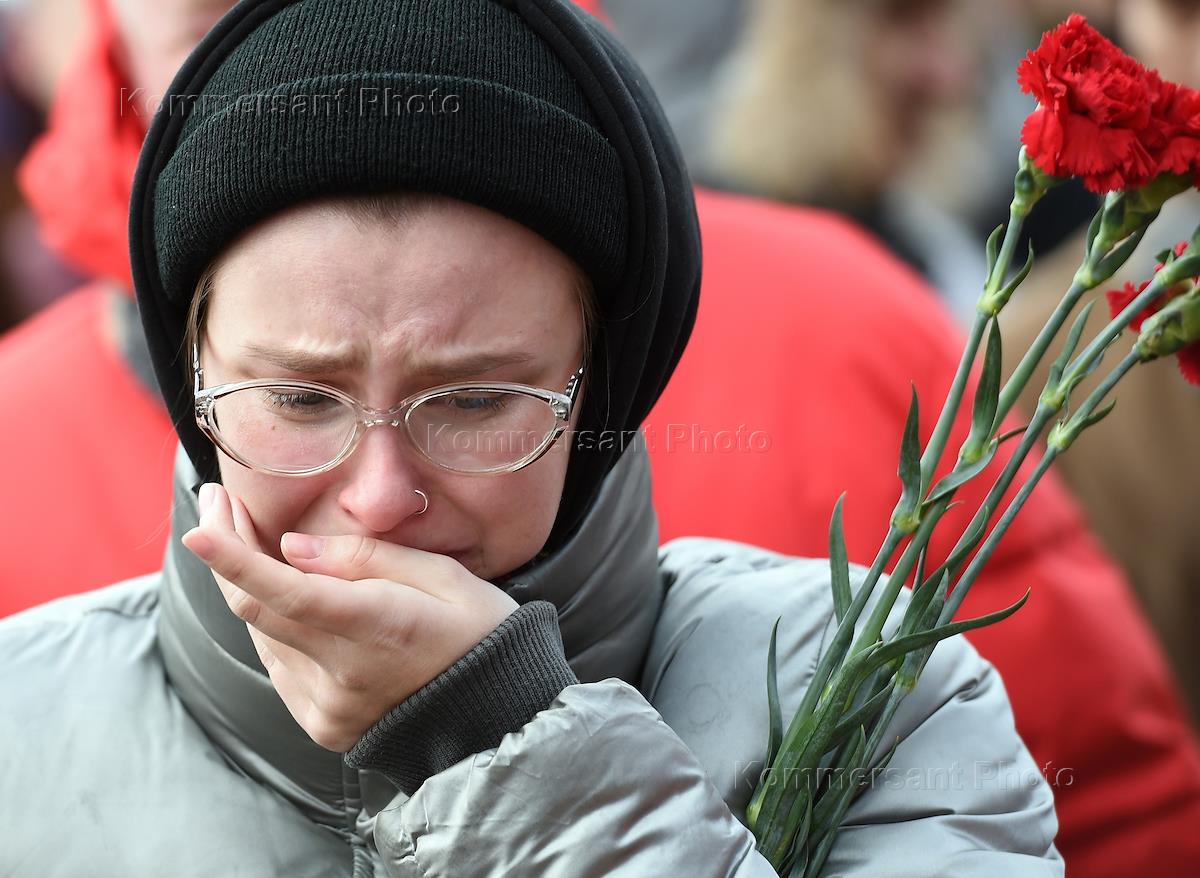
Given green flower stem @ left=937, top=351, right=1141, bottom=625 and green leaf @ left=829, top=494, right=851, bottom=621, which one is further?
green leaf @ left=829, top=494, right=851, bottom=621

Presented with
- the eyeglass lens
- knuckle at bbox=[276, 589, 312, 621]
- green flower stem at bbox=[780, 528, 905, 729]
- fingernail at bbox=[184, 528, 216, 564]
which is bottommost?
green flower stem at bbox=[780, 528, 905, 729]

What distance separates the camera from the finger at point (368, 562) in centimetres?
123

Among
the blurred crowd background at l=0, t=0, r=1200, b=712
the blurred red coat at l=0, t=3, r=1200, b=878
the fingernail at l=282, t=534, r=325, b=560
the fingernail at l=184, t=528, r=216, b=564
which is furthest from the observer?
the blurred crowd background at l=0, t=0, r=1200, b=712

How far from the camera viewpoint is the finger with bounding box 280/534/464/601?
1.23 metres

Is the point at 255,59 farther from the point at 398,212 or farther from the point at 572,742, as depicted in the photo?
the point at 572,742

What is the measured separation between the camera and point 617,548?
1.51 meters

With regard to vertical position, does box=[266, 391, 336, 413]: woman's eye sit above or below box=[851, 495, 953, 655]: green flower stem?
above

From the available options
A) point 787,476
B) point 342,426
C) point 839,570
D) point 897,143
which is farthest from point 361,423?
point 897,143

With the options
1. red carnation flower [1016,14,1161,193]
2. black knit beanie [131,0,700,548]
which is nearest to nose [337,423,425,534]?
black knit beanie [131,0,700,548]

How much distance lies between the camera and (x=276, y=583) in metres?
1.14

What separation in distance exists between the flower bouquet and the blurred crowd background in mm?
2125

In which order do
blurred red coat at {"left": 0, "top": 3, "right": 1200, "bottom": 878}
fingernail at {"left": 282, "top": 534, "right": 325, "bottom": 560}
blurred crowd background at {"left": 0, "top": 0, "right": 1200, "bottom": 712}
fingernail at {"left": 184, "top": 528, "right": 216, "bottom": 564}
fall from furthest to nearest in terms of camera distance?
blurred crowd background at {"left": 0, "top": 0, "right": 1200, "bottom": 712} → blurred red coat at {"left": 0, "top": 3, "right": 1200, "bottom": 878} → fingernail at {"left": 282, "top": 534, "right": 325, "bottom": 560} → fingernail at {"left": 184, "top": 528, "right": 216, "bottom": 564}

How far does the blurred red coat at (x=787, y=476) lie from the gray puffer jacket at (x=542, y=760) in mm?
888

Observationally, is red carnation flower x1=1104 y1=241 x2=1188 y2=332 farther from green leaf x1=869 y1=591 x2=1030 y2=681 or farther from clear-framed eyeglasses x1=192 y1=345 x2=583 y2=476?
clear-framed eyeglasses x1=192 y1=345 x2=583 y2=476
